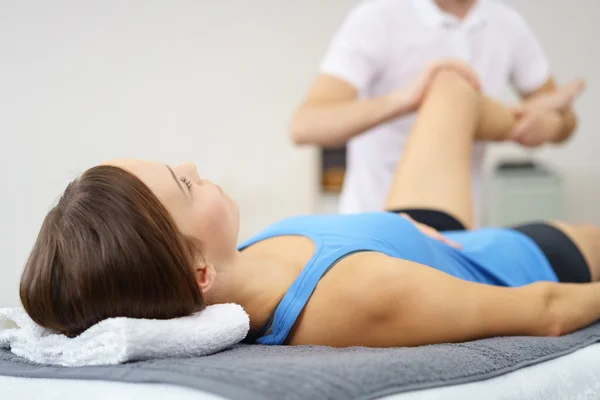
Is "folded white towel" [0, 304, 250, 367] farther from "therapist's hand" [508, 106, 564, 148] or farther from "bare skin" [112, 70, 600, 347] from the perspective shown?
"therapist's hand" [508, 106, 564, 148]

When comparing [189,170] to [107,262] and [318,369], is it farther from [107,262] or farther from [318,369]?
[318,369]

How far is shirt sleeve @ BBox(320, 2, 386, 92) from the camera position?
196 centimetres

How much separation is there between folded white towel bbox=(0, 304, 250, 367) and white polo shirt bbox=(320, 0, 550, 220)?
1157 mm

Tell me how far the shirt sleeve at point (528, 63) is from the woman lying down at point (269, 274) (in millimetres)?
1029

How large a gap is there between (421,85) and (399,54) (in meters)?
0.30

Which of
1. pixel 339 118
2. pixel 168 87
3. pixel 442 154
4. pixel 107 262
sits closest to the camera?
pixel 107 262

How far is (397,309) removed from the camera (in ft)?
3.23

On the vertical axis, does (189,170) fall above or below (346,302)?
above

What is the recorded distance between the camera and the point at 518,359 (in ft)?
3.03

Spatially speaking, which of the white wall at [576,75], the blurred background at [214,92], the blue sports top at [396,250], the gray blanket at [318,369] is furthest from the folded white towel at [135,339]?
the white wall at [576,75]

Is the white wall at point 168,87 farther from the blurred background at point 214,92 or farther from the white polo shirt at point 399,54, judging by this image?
the white polo shirt at point 399,54

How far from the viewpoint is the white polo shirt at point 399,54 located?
6.51ft

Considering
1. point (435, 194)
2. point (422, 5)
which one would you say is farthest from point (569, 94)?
point (435, 194)

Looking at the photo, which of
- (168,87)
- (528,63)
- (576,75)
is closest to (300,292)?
(528,63)
